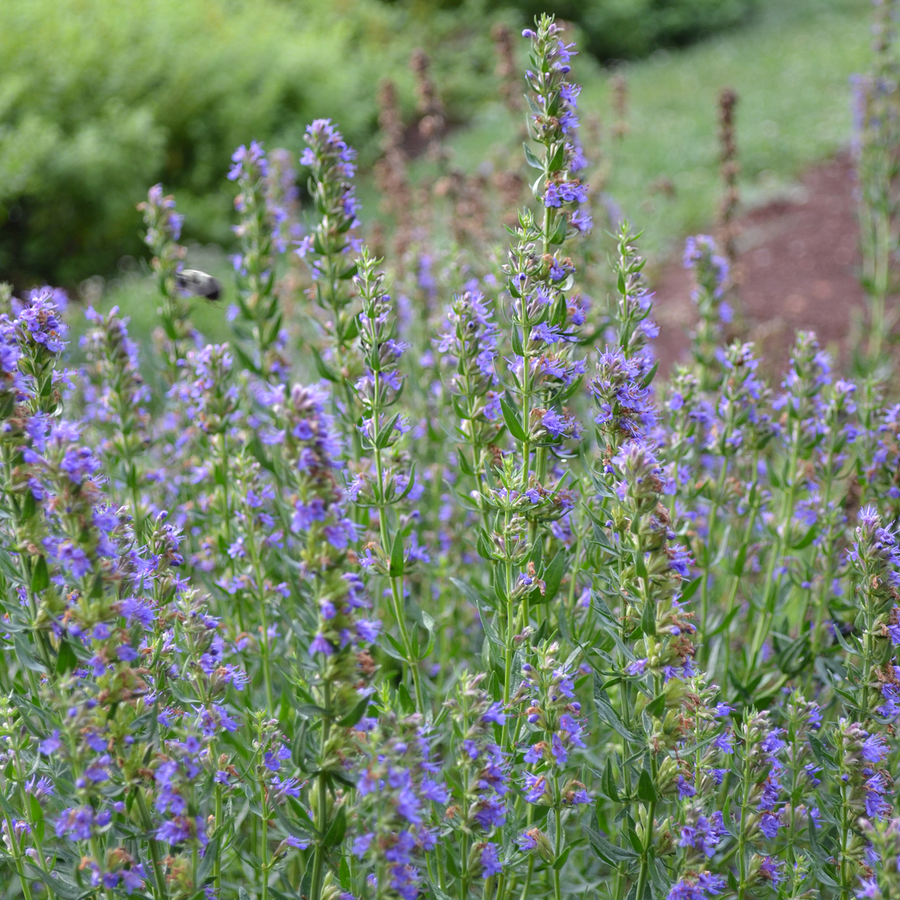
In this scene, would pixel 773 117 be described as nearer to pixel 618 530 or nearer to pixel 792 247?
pixel 792 247

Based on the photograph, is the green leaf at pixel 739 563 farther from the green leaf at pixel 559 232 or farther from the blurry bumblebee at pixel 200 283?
the blurry bumblebee at pixel 200 283

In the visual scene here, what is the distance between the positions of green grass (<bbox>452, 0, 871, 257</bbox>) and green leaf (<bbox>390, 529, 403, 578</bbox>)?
165 inches

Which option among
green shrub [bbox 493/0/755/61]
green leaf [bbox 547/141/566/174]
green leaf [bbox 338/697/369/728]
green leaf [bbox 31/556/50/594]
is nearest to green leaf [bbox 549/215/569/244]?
green leaf [bbox 547/141/566/174]

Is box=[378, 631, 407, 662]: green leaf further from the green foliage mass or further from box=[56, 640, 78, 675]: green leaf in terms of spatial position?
the green foliage mass

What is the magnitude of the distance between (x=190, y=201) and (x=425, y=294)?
7.46 m

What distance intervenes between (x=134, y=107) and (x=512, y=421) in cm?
985

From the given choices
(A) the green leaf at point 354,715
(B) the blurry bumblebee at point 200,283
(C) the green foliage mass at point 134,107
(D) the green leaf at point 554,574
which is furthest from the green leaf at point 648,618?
(C) the green foliage mass at point 134,107

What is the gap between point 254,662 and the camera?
2.90 meters

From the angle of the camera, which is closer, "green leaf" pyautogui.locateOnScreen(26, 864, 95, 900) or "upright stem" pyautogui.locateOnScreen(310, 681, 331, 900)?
"upright stem" pyautogui.locateOnScreen(310, 681, 331, 900)

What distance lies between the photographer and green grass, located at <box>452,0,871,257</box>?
421 inches

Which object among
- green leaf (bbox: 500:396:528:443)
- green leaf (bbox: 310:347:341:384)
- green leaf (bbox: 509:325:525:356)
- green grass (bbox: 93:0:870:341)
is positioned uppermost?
green leaf (bbox: 509:325:525:356)

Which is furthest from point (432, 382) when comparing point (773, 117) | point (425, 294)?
point (773, 117)

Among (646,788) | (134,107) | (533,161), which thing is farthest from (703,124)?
(646,788)

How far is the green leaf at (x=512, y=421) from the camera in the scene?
2.05 metres
